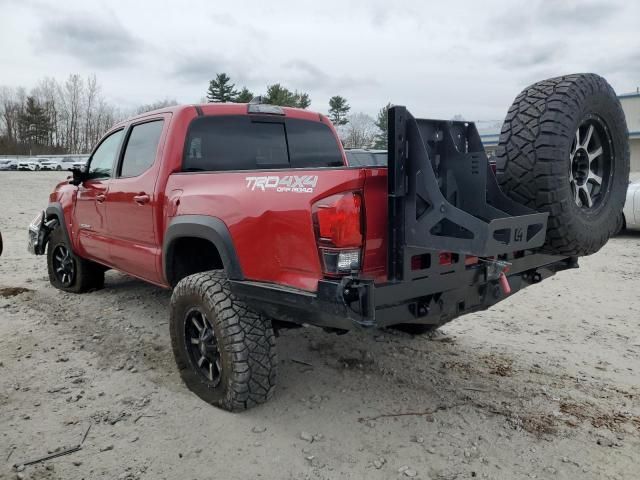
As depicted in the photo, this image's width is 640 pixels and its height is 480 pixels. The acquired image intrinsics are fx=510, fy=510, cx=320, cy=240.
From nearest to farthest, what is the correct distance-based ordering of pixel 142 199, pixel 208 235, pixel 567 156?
1. pixel 567 156
2. pixel 208 235
3. pixel 142 199

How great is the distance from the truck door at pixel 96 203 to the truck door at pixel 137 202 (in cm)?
19

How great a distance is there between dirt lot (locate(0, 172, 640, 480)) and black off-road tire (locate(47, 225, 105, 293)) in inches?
21.2

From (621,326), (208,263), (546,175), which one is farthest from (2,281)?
(621,326)

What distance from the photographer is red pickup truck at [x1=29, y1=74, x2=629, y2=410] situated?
8.13 feet

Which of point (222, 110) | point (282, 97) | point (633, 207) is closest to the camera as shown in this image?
point (222, 110)

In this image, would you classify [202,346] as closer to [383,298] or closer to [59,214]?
[383,298]

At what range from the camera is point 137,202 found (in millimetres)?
3963

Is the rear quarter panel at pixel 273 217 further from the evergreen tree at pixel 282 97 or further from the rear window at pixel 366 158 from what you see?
the evergreen tree at pixel 282 97

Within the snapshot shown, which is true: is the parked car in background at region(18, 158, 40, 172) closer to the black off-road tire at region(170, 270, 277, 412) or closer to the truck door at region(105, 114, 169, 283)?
the truck door at region(105, 114, 169, 283)

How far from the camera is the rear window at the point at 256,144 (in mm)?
3861

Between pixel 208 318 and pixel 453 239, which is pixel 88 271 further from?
pixel 453 239

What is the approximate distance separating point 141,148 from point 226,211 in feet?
5.46

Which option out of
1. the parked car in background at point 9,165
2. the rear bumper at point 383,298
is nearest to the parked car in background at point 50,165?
the parked car in background at point 9,165

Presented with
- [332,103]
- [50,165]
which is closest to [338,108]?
[332,103]
